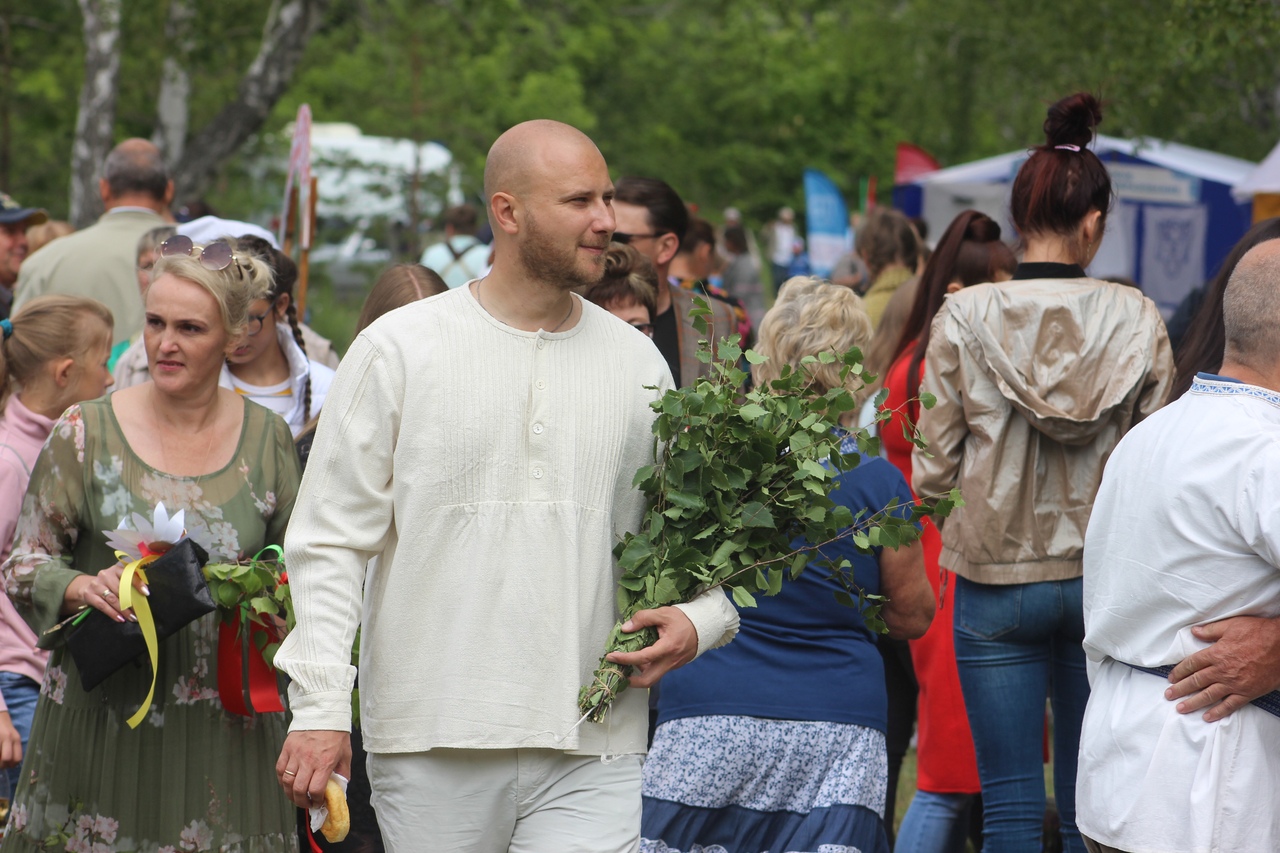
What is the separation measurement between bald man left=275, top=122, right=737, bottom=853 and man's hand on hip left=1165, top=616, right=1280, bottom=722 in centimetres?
100

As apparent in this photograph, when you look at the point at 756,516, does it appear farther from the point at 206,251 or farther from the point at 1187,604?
the point at 206,251

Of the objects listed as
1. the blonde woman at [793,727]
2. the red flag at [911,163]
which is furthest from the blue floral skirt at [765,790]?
the red flag at [911,163]

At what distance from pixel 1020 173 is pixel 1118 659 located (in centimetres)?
178

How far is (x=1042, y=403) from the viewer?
4.17 metres

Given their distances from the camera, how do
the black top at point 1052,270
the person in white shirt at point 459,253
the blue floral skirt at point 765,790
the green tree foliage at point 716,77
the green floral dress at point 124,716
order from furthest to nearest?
the green tree foliage at point 716,77
the person in white shirt at point 459,253
the black top at point 1052,270
the blue floral skirt at point 765,790
the green floral dress at point 124,716

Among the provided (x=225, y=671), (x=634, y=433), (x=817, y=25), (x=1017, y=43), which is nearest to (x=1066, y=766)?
(x=634, y=433)

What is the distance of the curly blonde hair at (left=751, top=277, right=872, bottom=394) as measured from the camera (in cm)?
416

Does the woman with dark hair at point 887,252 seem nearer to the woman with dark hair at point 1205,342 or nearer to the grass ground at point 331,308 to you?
the woman with dark hair at point 1205,342

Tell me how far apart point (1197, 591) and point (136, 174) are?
6199mm

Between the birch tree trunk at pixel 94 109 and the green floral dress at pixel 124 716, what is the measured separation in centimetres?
1073

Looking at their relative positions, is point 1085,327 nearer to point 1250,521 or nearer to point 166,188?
point 1250,521

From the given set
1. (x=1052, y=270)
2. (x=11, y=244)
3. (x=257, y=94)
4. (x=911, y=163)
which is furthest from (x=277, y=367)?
(x=911, y=163)

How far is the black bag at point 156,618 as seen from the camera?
351cm

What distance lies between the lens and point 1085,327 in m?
4.27
